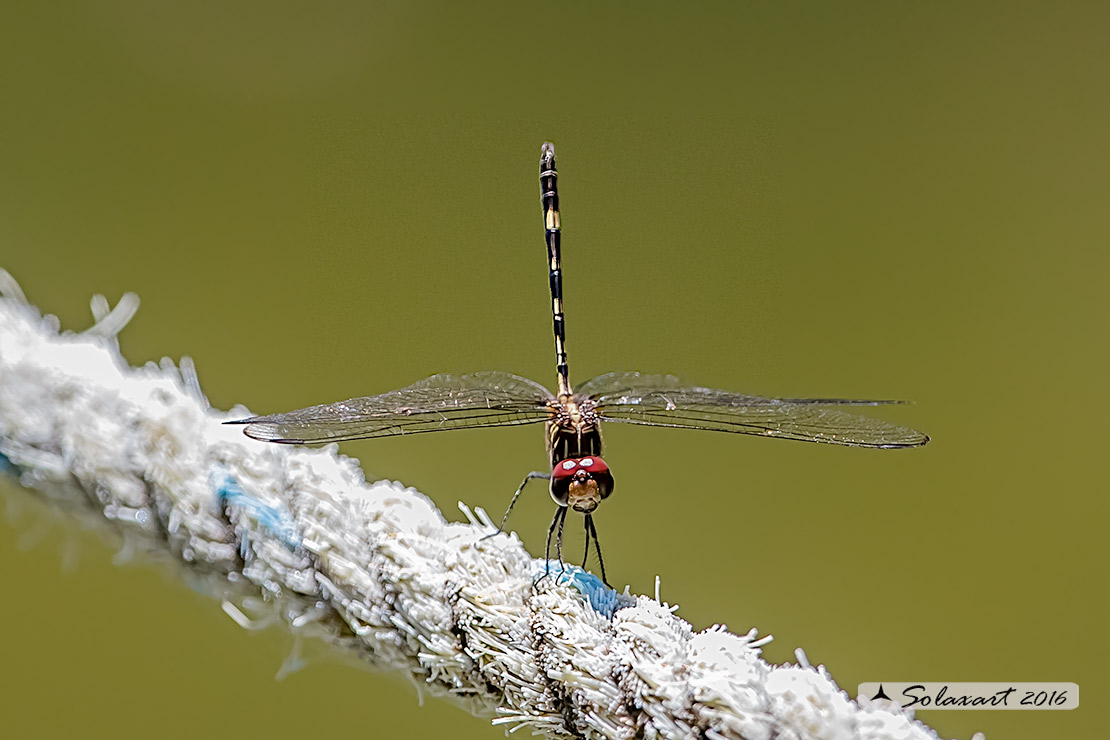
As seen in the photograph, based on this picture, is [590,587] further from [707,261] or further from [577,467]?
[707,261]

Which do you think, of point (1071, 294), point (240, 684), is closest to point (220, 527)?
point (240, 684)

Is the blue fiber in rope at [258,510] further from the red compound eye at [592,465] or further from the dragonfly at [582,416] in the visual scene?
the red compound eye at [592,465]

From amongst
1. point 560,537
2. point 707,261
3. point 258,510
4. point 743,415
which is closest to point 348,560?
point 258,510

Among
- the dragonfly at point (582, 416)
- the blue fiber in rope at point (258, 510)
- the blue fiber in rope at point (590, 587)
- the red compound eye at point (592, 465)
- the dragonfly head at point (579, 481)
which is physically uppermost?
the dragonfly at point (582, 416)

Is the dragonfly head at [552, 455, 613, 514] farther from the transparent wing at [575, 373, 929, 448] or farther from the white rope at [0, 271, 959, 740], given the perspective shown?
the white rope at [0, 271, 959, 740]

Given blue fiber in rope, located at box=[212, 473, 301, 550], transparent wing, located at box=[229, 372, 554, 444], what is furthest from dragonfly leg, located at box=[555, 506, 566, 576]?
blue fiber in rope, located at box=[212, 473, 301, 550]

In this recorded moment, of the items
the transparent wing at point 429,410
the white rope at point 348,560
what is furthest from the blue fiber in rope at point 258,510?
the transparent wing at point 429,410

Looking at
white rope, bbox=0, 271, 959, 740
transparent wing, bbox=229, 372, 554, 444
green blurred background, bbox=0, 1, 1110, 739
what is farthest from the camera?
green blurred background, bbox=0, 1, 1110, 739
